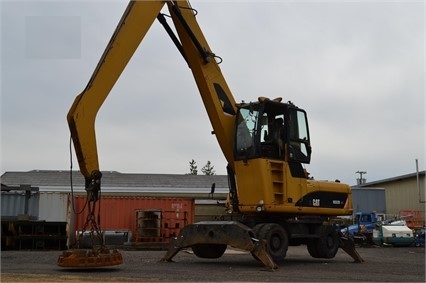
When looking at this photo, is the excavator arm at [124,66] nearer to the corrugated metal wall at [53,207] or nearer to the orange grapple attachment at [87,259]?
the orange grapple attachment at [87,259]

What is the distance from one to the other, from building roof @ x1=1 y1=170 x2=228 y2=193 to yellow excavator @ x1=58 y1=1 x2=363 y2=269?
1123 inches

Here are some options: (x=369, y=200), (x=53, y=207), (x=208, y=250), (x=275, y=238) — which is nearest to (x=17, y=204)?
(x=53, y=207)

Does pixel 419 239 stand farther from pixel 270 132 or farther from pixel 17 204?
pixel 17 204

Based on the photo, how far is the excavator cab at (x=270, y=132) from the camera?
509 inches

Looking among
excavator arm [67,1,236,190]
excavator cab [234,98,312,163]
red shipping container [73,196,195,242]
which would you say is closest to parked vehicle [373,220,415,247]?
red shipping container [73,196,195,242]

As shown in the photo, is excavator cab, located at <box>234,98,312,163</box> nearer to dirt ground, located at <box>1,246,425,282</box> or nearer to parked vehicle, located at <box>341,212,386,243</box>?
dirt ground, located at <box>1,246,425,282</box>

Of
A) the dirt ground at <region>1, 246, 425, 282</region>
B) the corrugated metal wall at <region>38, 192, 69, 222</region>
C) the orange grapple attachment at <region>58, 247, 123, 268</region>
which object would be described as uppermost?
the corrugated metal wall at <region>38, 192, 69, 222</region>

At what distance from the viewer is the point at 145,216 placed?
996 inches

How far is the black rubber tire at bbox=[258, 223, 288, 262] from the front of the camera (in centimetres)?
1234

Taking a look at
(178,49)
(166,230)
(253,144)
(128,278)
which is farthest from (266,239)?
(166,230)

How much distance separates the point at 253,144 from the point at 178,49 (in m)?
3.26

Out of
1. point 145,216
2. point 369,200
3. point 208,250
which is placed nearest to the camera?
point 208,250

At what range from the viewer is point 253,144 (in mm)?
12812

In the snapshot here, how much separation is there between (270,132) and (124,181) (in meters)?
34.1
